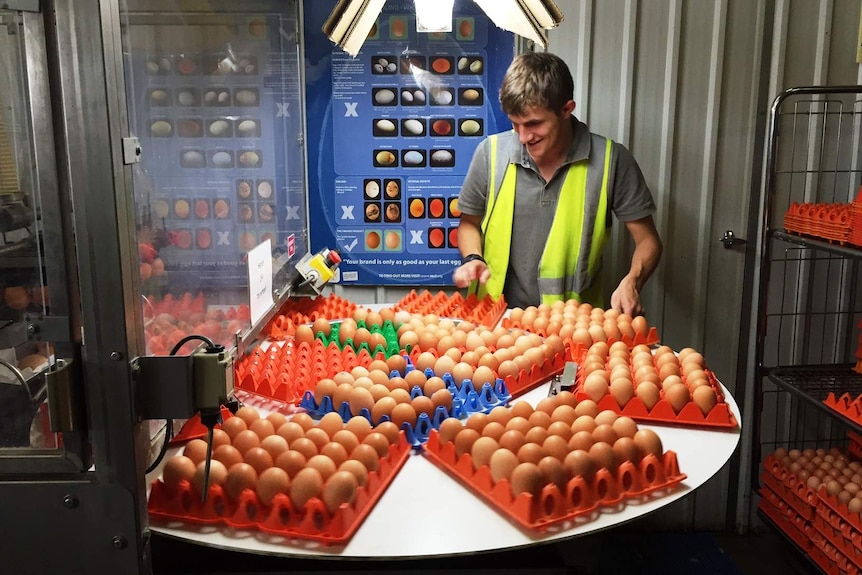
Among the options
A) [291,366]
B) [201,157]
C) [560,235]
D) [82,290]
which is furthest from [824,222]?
[82,290]

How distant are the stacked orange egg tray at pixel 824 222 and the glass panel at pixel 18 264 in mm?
2795

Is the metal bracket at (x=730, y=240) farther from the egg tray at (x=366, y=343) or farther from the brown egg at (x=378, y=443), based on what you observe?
the brown egg at (x=378, y=443)

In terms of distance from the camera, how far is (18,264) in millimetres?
1248

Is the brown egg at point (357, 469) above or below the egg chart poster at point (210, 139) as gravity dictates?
below

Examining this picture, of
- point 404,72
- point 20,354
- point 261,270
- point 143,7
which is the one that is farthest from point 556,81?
point 20,354

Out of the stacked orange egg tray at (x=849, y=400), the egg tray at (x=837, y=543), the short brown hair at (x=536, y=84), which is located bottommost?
the egg tray at (x=837, y=543)

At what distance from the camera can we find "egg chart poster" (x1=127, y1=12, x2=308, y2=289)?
5.22 feet

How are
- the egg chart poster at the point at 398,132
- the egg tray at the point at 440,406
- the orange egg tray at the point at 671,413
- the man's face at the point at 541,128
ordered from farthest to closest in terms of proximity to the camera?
the egg chart poster at the point at 398,132 < the man's face at the point at 541,128 < the orange egg tray at the point at 671,413 < the egg tray at the point at 440,406

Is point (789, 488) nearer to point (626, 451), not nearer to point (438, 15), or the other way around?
point (626, 451)

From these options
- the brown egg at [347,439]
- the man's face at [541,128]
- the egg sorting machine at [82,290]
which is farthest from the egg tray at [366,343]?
the man's face at [541,128]

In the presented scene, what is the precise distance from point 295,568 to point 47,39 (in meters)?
1.08

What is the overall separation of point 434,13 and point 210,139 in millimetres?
750

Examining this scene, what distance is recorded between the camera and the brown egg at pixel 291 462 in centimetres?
153

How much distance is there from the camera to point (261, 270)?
7.98 ft
